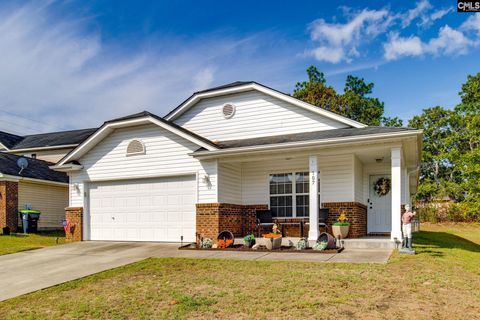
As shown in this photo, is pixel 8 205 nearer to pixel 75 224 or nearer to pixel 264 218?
pixel 75 224

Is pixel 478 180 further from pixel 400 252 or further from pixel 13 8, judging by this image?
pixel 13 8

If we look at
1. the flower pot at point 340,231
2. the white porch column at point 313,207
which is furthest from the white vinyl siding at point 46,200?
the flower pot at point 340,231

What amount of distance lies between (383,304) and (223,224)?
8028 mm

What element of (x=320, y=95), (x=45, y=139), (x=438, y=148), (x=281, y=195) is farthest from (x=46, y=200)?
(x=438, y=148)

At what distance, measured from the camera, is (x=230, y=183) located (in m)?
14.3

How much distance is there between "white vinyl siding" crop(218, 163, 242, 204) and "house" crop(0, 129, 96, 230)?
10.5m

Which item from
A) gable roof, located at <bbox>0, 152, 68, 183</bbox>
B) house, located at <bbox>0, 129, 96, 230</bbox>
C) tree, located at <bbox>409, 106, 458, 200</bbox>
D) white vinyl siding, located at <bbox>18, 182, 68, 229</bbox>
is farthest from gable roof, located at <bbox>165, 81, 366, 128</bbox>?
tree, located at <bbox>409, 106, 458, 200</bbox>

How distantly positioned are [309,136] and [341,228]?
3050 millimetres

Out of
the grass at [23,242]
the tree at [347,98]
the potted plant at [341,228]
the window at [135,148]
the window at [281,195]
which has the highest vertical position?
the tree at [347,98]

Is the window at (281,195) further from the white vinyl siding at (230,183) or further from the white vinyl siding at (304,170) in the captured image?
the white vinyl siding at (230,183)

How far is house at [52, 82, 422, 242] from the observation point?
43.7 ft

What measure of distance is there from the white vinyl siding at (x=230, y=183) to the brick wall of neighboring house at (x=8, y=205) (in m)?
10.7

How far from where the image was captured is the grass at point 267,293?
19.3 ft

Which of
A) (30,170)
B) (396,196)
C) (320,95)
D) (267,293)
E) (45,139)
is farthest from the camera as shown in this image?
(320,95)
